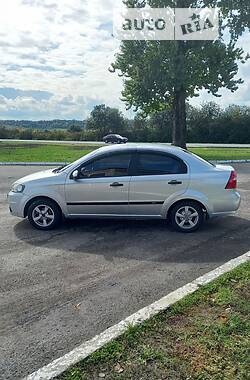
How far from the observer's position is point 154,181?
6211 mm

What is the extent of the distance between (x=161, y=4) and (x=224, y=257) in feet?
65.1

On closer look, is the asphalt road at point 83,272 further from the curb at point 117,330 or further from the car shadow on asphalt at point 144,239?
the curb at point 117,330

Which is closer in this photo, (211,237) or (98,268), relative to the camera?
(98,268)

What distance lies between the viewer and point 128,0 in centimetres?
2177

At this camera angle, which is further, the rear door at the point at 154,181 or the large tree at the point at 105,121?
the large tree at the point at 105,121

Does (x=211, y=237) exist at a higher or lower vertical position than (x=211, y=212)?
lower

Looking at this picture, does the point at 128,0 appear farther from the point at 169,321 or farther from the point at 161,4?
the point at 169,321

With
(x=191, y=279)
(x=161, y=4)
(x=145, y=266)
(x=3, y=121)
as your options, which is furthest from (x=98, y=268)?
(x=3, y=121)

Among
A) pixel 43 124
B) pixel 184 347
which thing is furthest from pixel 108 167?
pixel 43 124

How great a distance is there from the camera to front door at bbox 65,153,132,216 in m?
6.24

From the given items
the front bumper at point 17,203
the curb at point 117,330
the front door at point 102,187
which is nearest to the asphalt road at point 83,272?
the curb at point 117,330

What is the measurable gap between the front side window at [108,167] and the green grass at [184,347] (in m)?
3.12

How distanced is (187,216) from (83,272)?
2445mm

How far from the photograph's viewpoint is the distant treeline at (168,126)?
4541 cm
